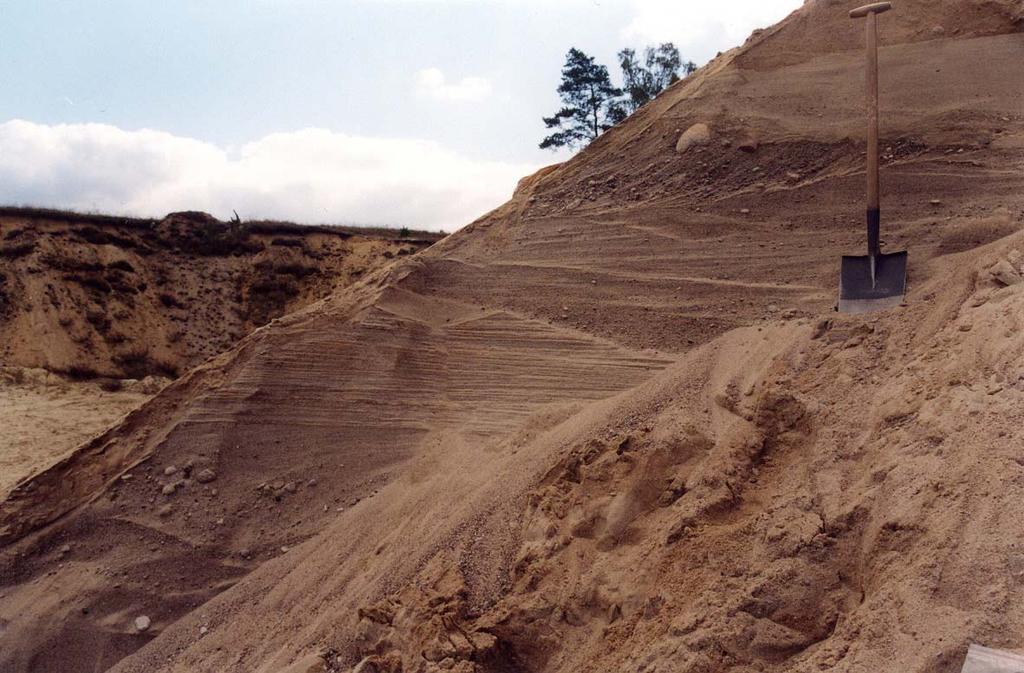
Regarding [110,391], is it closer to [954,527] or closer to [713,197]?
[713,197]

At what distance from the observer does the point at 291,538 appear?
631 centimetres

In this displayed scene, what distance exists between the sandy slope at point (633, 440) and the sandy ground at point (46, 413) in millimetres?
3246

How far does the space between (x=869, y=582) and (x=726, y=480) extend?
3.18ft

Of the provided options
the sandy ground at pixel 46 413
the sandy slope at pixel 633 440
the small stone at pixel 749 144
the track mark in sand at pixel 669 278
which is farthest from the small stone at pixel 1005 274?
the sandy ground at pixel 46 413

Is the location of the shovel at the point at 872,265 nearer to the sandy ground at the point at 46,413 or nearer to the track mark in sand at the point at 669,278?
the track mark in sand at the point at 669,278

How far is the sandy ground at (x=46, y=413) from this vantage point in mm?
9344

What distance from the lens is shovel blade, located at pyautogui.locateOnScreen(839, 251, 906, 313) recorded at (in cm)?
524

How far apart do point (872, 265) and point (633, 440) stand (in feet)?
8.01

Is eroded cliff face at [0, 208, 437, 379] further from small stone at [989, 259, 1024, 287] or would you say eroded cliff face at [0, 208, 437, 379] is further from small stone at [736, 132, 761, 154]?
small stone at [989, 259, 1024, 287]

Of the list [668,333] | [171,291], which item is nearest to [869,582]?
[668,333]

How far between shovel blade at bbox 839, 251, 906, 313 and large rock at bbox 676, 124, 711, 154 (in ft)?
7.96

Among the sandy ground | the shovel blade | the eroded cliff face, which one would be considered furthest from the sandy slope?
the eroded cliff face

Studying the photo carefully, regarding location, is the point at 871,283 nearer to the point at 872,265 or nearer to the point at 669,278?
the point at 872,265

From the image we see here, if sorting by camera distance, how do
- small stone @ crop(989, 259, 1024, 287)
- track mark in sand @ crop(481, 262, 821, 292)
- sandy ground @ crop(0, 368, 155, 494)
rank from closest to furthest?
small stone @ crop(989, 259, 1024, 287)
track mark in sand @ crop(481, 262, 821, 292)
sandy ground @ crop(0, 368, 155, 494)
